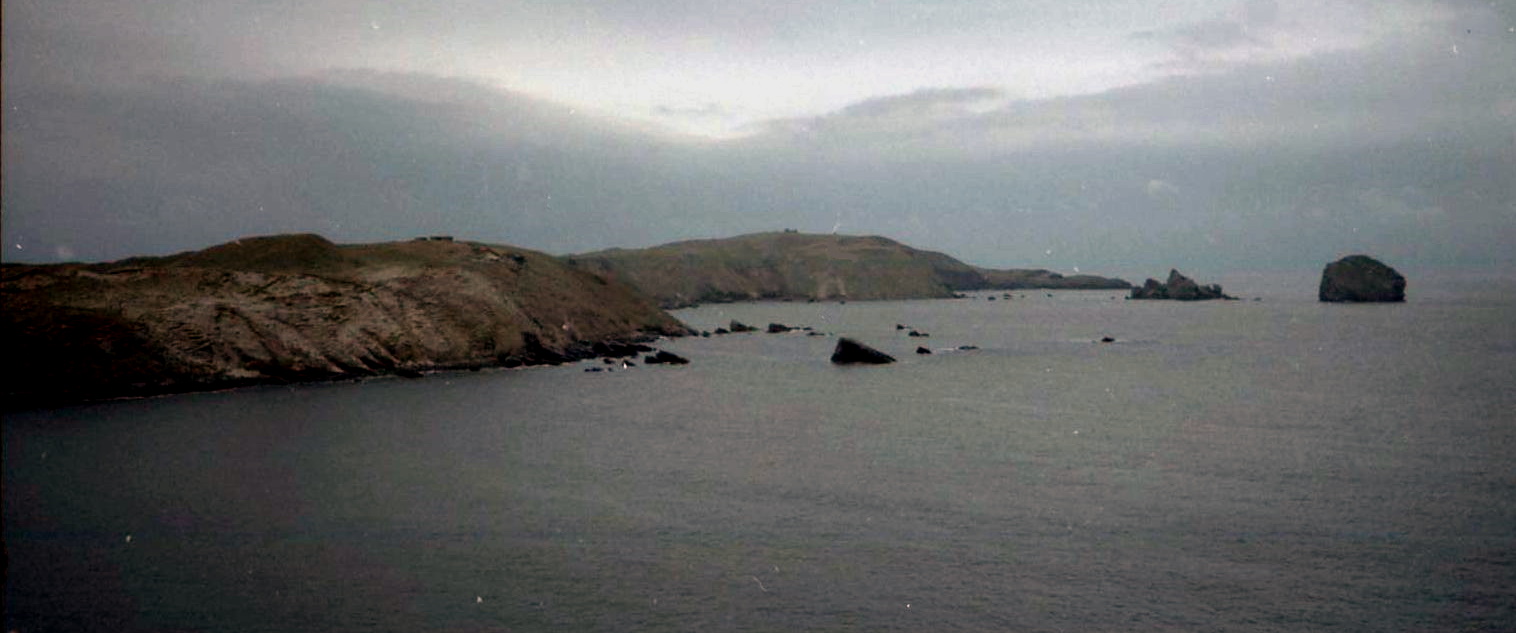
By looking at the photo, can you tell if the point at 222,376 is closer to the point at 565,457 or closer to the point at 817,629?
the point at 565,457

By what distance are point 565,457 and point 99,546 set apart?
18.0 m

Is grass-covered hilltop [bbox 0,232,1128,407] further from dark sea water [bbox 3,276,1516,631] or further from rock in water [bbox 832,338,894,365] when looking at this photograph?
rock in water [bbox 832,338,894,365]

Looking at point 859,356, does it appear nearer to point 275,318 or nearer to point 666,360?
point 666,360

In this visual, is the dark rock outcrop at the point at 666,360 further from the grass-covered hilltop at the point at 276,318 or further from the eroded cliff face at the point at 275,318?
the eroded cliff face at the point at 275,318

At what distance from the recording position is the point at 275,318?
7562 centimetres

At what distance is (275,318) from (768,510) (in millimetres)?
55171

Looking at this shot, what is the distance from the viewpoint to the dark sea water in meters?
24.2

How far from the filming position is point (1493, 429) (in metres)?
50.8

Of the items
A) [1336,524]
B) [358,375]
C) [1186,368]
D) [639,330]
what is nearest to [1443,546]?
[1336,524]

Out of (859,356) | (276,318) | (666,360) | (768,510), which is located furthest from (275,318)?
(768,510)

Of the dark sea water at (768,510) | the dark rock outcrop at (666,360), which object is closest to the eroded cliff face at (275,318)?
the dark sea water at (768,510)

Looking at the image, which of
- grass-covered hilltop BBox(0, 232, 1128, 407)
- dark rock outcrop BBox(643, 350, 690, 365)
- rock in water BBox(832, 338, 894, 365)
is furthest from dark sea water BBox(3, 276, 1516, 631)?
rock in water BBox(832, 338, 894, 365)

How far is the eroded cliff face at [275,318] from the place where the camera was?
2549 inches

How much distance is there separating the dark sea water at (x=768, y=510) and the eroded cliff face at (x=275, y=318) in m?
5.84
